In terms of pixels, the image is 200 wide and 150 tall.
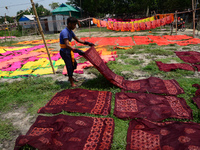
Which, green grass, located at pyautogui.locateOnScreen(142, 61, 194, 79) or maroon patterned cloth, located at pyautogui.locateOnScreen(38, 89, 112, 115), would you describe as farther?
green grass, located at pyautogui.locateOnScreen(142, 61, 194, 79)

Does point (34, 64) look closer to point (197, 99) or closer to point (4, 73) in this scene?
point (4, 73)

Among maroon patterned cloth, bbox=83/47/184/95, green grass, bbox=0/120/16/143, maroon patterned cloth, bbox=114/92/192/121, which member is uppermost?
maroon patterned cloth, bbox=83/47/184/95

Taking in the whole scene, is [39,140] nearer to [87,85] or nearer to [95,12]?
[87,85]

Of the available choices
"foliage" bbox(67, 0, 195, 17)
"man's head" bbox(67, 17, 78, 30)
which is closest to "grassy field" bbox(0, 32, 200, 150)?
"man's head" bbox(67, 17, 78, 30)

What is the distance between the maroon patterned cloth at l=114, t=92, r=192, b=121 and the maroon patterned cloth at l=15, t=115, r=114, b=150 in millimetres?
444

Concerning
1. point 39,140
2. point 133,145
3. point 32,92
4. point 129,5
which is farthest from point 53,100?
point 129,5

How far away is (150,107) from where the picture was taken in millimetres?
2689

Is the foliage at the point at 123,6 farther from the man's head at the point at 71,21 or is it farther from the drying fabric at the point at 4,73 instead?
the drying fabric at the point at 4,73

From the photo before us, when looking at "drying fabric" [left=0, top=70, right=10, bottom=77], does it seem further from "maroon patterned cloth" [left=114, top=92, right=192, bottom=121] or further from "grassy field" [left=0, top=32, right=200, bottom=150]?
"maroon patterned cloth" [left=114, top=92, right=192, bottom=121]

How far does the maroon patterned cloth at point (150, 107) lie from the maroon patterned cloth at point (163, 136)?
227 millimetres

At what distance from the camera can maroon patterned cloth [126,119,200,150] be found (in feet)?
5.87

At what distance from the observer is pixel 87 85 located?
150 inches

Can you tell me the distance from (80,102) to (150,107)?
4.78 feet

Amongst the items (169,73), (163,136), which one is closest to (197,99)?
(163,136)
